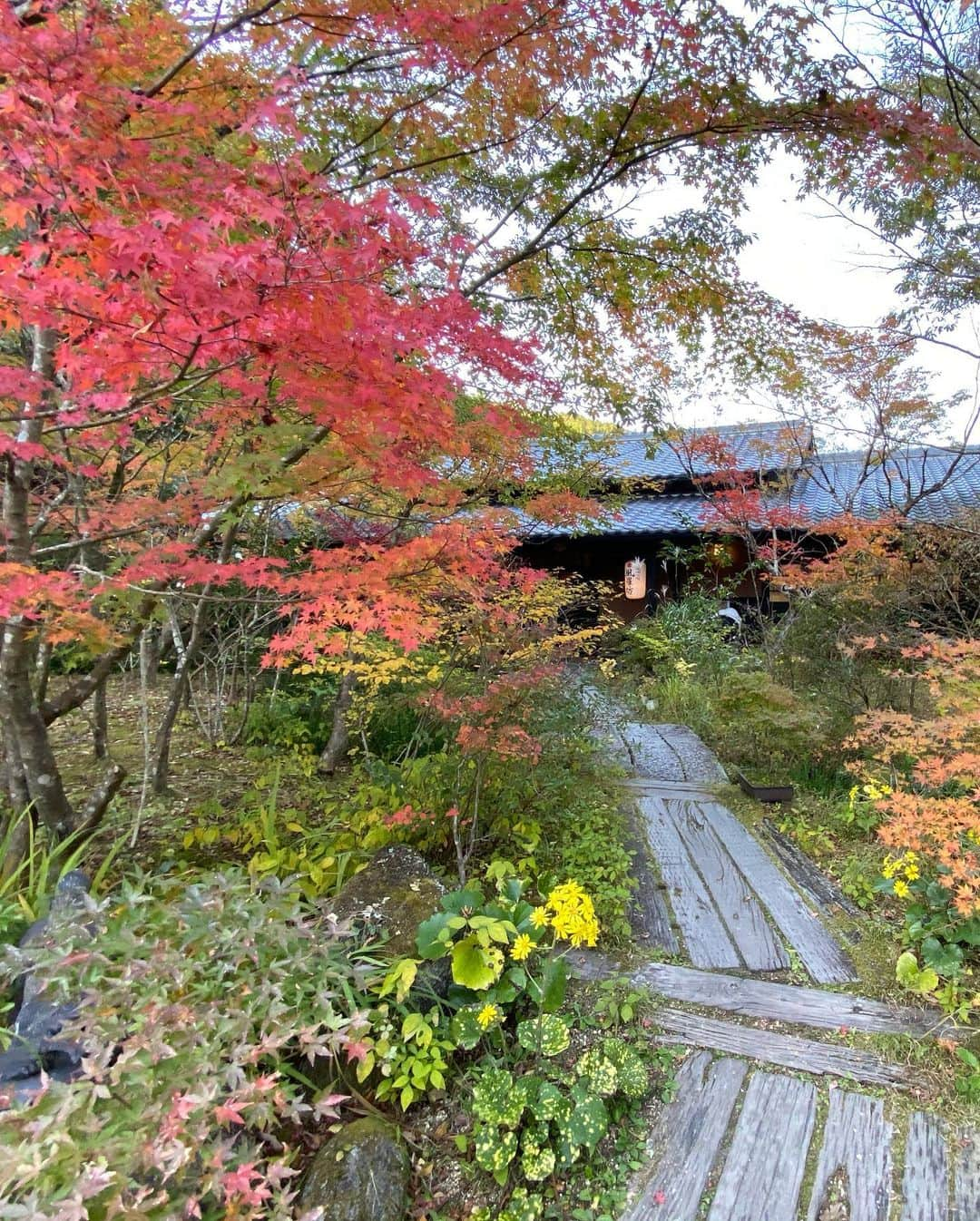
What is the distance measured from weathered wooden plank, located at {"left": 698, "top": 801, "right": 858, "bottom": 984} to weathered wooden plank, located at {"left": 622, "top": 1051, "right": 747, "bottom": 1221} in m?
0.71

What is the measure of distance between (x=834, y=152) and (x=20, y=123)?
4.10 meters

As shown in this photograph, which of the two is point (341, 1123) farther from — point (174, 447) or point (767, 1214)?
point (174, 447)

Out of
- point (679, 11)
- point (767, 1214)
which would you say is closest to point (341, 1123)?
point (767, 1214)

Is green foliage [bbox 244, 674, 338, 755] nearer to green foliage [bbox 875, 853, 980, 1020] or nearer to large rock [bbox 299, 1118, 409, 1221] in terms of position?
large rock [bbox 299, 1118, 409, 1221]

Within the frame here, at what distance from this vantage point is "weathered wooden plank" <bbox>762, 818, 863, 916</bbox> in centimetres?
284

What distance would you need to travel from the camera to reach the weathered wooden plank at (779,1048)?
1938mm

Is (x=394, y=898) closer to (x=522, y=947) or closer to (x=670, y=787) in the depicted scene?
(x=522, y=947)

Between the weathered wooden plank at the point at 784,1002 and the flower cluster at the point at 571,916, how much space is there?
1.91 feet

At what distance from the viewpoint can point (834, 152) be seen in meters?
3.41

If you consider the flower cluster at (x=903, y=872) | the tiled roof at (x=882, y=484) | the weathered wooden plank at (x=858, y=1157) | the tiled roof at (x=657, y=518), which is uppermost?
the tiled roof at (x=882, y=484)

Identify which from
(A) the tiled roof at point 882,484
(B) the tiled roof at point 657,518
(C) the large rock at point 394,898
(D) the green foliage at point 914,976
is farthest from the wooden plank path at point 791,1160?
(B) the tiled roof at point 657,518

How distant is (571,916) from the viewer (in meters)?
1.94

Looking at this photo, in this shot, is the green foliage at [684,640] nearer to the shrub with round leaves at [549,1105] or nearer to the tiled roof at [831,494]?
the tiled roof at [831,494]

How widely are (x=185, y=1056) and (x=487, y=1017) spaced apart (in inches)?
35.5
